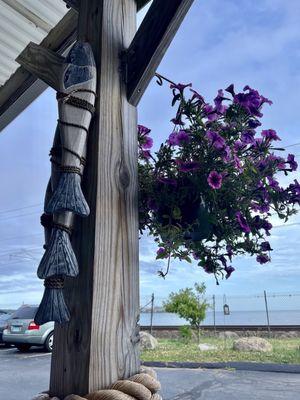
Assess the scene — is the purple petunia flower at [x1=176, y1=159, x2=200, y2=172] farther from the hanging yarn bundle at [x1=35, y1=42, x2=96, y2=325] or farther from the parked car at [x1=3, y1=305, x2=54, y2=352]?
the parked car at [x1=3, y1=305, x2=54, y2=352]

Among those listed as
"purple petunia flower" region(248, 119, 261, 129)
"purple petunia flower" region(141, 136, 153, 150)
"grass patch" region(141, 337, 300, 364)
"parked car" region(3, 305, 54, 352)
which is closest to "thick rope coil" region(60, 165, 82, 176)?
"purple petunia flower" region(141, 136, 153, 150)

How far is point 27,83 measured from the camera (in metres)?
2.15

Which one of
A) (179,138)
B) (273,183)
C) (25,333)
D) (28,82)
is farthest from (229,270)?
(25,333)

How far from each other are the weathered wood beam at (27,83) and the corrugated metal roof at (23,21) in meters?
0.12

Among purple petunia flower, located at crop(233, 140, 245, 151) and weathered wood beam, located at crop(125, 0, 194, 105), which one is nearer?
weathered wood beam, located at crop(125, 0, 194, 105)

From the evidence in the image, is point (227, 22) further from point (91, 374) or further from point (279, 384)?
point (279, 384)

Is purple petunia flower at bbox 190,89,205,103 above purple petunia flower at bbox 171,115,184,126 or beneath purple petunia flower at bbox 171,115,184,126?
above

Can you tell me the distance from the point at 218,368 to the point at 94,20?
4.99 metres

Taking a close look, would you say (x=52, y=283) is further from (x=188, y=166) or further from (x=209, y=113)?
(x=209, y=113)

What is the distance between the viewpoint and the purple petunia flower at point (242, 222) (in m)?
0.90

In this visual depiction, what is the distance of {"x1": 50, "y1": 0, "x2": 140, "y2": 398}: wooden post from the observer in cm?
66

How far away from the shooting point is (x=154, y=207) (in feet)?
2.87

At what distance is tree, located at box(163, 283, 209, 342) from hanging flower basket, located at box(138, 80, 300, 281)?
7.43 meters

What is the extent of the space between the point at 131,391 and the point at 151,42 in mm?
661
